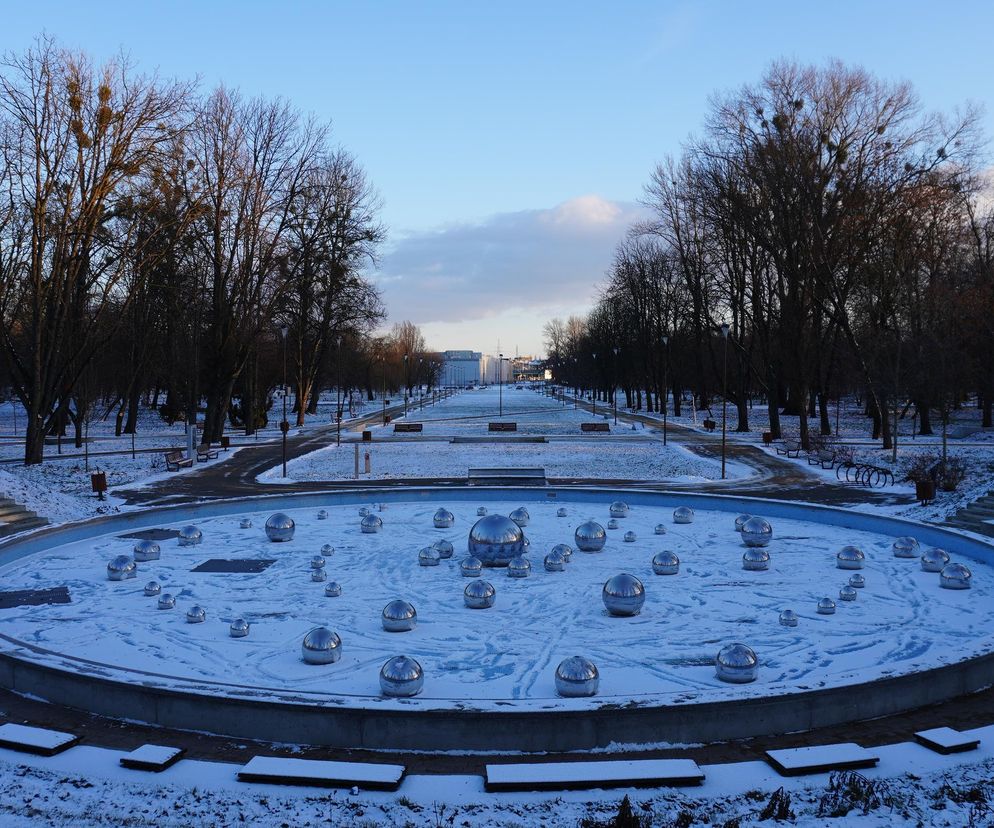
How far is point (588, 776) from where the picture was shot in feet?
20.7

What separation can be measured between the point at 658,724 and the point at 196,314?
121 feet

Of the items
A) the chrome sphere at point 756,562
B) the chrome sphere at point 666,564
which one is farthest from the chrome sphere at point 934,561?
the chrome sphere at point 666,564

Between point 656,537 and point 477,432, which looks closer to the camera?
point 656,537

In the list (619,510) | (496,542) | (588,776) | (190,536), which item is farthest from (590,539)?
(588,776)

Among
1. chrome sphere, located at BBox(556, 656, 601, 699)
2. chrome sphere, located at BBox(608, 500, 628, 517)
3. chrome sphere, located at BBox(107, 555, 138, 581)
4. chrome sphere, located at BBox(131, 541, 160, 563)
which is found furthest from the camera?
chrome sphere, located at BBox(608, 500, 628, 517)

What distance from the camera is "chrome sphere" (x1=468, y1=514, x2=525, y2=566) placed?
1398cm

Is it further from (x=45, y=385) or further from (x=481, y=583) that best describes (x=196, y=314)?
(x=481, y=583)

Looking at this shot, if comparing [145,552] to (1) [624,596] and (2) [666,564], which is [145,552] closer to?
(1) [624,596]

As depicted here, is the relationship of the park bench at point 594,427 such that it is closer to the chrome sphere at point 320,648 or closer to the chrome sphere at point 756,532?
the chrome sphere at point 756,532

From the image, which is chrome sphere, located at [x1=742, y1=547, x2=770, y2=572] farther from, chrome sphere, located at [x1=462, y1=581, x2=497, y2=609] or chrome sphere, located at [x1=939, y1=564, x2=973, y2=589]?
chrome sphere, located at [x1=462, y1=581, x2=497, y2=609]

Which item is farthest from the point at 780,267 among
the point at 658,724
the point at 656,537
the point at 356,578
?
the point at 658,724

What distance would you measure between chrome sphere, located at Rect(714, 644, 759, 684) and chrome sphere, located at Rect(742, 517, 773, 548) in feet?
24.1

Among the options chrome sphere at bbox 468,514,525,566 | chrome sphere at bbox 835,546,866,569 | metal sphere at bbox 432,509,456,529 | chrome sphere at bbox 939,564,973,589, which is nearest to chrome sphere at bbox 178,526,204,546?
metal sphere at bbox 432,509,456,529

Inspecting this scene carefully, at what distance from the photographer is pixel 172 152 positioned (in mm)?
34125
